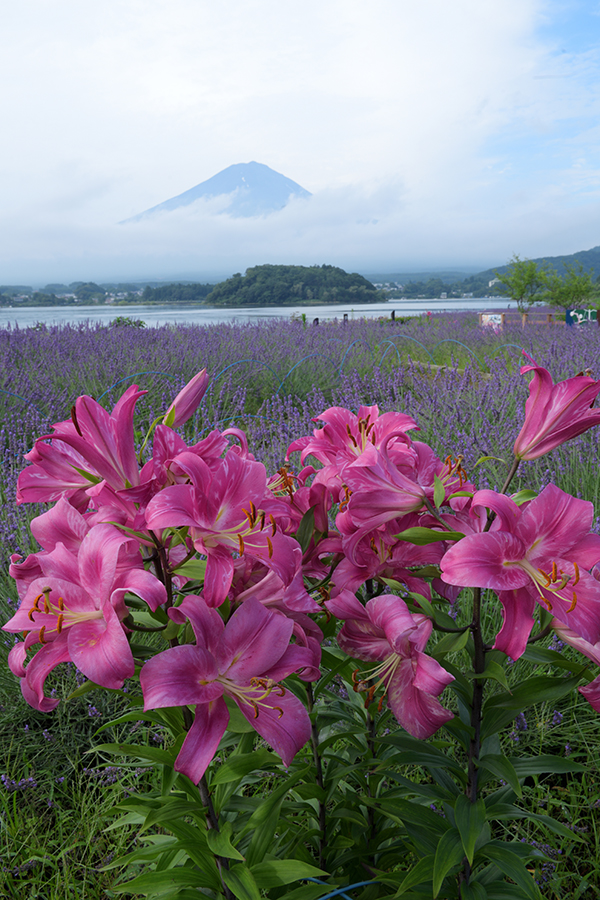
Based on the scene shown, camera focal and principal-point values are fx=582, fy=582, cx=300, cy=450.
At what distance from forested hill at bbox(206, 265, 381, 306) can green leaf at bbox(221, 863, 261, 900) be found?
48.3 metres

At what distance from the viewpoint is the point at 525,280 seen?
2933 cm

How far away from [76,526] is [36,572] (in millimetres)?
86

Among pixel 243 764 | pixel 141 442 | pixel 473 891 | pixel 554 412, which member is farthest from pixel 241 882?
pixel 141 442

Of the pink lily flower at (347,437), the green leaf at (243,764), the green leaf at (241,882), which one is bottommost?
the green leaf at (241,882)

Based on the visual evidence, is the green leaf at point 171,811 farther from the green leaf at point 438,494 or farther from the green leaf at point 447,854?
the green leaf at point 438,494

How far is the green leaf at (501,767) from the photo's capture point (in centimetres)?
77

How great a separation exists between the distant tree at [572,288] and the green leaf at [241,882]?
1244 inches

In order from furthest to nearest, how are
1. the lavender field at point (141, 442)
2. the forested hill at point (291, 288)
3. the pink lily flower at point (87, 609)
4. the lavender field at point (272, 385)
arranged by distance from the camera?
1. the forested hill at point (291, 288)
2. the lavender field at point (272, 385)
3. the lavender field at point (141, 442)
4. the pink lily flower at point (87, 609)

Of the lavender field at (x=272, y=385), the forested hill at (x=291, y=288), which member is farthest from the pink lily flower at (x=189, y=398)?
the forested hill at (x=291, y=288)

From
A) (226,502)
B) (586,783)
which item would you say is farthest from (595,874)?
(226,502)

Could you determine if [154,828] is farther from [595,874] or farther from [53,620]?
[53,620]

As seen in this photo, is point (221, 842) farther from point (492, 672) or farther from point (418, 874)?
point (492, 672)

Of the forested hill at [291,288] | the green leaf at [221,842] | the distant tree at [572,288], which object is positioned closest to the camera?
the green leaf at [221,842]

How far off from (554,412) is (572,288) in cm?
3226
